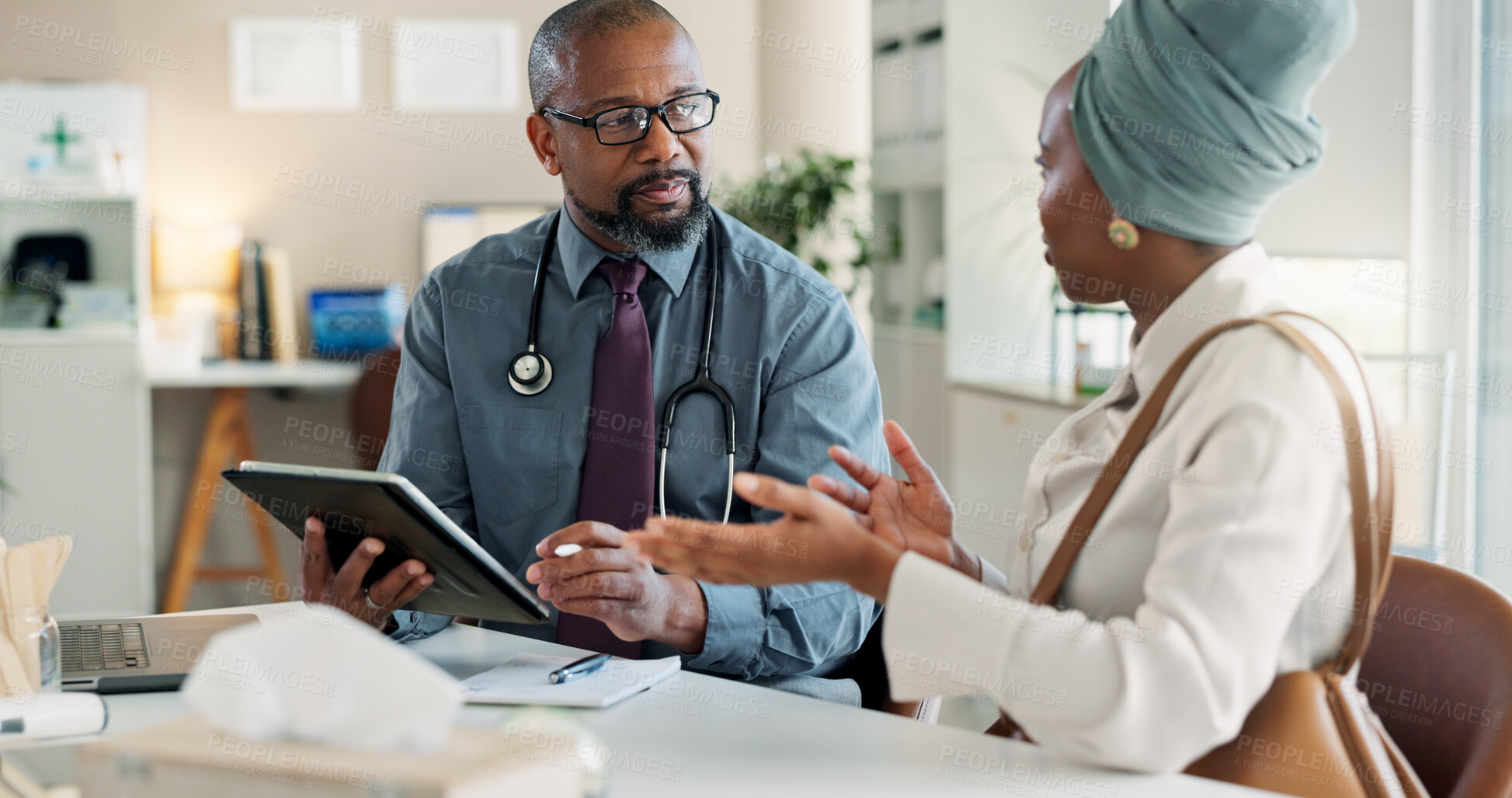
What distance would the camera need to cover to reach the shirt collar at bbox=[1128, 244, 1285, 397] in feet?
3.47

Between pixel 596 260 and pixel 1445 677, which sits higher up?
pixel 596 260

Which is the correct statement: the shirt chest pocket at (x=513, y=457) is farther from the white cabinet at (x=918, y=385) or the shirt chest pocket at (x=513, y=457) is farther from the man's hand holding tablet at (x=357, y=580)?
the white cabinet at (x=918, y=385)

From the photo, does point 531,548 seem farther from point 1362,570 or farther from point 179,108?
point 179,108

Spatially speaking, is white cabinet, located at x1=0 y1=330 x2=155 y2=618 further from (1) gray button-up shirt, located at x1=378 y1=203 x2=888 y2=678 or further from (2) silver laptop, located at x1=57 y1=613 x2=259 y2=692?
(2) silver laptop, located at x1=57 y1=613 x2=259 y2=692

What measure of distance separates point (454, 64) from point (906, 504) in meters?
4.04

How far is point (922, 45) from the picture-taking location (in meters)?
3.93

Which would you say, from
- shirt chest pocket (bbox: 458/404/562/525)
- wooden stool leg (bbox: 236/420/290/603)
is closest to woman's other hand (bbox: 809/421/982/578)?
shirt chest pocket (bbox: 458/404/562/525)

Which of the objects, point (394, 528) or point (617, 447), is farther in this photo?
point (617, 447)

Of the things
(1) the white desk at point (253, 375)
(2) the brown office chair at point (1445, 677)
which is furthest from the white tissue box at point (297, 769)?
(1) the white desk at point (253, 375)

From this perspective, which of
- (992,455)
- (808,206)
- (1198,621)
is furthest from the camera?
(808,206)

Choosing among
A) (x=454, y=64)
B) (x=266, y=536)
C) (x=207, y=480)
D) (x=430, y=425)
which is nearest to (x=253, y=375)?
(x=207, y=480)

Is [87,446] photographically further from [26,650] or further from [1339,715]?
[1339,715]

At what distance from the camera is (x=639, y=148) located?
184cm


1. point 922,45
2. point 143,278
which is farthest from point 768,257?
point 143,278
